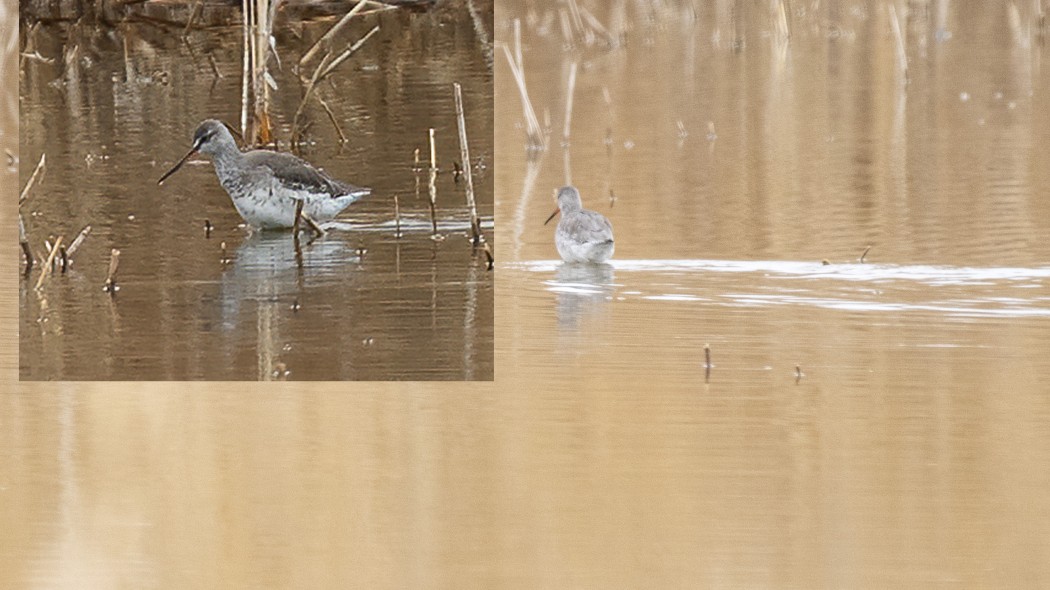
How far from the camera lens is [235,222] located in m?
9.23

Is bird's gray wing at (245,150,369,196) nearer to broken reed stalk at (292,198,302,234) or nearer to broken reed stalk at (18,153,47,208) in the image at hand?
broken reed stalk at (292,198,302,234)

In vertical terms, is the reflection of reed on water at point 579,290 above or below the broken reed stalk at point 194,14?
below

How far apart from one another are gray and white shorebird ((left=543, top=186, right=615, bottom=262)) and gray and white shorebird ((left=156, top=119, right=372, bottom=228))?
86 centimetres

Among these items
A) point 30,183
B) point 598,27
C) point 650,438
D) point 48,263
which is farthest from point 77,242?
point 598,27

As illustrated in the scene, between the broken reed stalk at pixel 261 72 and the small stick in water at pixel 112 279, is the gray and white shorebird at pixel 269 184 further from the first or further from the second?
the small stick in water at pixel 112 279

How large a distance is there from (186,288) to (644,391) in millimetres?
1803

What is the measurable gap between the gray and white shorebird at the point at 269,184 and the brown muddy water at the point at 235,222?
0.30ft

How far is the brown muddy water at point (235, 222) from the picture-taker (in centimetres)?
700

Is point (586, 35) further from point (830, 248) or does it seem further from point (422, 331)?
point (422, 331)

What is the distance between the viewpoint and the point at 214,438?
6.78 m

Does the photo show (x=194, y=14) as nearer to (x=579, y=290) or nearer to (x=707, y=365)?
(x=579, y=290)

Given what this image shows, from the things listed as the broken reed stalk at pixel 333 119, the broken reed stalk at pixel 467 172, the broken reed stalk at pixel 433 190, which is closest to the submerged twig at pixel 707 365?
the broken reed stalk at pixel 467 172

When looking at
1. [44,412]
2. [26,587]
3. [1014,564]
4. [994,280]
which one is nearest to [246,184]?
[44,412]

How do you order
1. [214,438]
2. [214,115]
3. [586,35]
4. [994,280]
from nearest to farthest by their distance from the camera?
1. [214,438]
2. [994,280]
3. [214,115]
4. [586,35]
